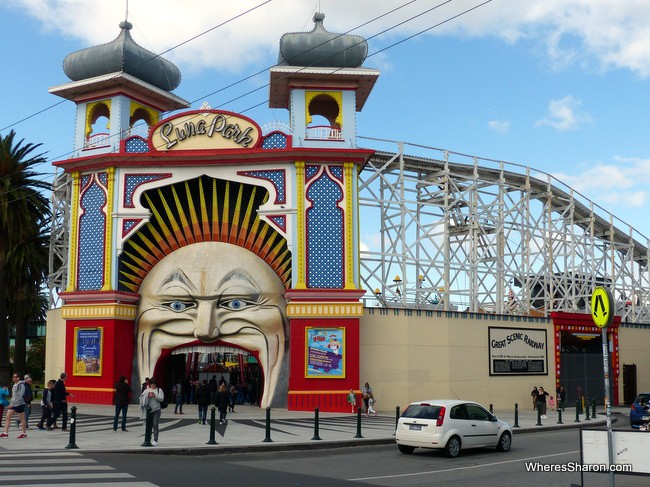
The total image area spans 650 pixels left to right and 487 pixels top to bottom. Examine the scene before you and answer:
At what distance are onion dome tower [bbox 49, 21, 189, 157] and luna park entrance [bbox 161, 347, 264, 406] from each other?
1058 cm

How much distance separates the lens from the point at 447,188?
38.9 meters

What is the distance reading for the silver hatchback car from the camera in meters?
18.2

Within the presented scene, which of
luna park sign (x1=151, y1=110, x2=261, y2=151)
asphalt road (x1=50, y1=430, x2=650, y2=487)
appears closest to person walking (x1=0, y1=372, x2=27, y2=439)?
asphalt road (x1=50, y1=430, x2=650, y2=487)

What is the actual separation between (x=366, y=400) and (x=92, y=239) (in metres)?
14.6

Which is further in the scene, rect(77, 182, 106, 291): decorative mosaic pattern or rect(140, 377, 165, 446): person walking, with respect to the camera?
rect(77, 182, 106, 291): decorative mosaic pattern

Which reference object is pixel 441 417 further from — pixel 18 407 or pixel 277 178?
pixel 277 178

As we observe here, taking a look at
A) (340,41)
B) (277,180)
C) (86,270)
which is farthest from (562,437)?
(86,270)

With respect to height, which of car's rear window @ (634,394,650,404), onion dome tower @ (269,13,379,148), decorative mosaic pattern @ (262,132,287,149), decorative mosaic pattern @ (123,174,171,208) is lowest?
car's rear window @ (634,394,650,404)

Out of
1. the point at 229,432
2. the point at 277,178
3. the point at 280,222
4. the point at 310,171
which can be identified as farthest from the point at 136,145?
the point at 229,432

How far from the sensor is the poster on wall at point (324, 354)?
31844 millimetres

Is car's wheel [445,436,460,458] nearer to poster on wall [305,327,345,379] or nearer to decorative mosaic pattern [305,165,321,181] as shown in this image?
poster on wall [305,327,345,379]

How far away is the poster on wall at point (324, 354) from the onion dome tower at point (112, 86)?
1281cm

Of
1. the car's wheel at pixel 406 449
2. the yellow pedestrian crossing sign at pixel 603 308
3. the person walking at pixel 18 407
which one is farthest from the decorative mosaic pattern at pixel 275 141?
the yellow pedestrian crossing sign at pixel 603 308

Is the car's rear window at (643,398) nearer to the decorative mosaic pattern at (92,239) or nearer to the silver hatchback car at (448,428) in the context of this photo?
the silver hatchback car at (448,428)
